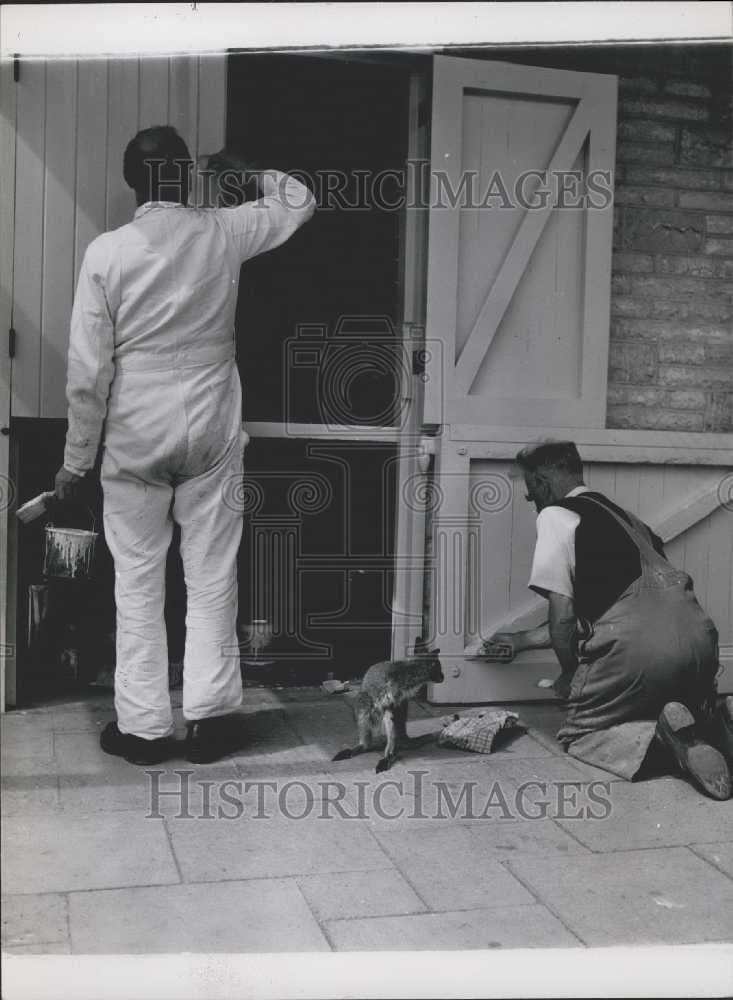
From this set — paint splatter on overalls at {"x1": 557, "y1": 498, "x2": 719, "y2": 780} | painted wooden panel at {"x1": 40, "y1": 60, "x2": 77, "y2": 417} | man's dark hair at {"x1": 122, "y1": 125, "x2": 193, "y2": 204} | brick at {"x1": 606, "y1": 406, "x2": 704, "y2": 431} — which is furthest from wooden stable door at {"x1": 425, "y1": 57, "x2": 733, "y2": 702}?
painted wooden panel at {"x1": 40, "y1": 60, "x2": 77, "y2": 417}

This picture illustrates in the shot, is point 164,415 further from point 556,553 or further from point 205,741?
point 556,553

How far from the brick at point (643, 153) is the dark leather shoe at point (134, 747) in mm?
3275

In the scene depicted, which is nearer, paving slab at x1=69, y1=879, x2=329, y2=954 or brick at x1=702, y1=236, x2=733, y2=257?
paving slab at x1=69, y1=879, x2=329, y2=954

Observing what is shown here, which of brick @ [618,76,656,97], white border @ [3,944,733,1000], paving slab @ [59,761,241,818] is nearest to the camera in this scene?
white border @ [3,944,733,1000]

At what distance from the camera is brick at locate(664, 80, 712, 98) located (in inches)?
204

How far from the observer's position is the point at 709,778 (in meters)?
3.92

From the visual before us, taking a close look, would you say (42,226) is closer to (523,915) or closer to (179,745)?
(179,745)

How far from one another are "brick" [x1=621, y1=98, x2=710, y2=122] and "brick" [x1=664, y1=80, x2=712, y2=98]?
0.04 meters

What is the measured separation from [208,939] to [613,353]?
130 inches

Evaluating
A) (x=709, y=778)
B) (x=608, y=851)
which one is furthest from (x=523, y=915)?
(x=709, y=778)

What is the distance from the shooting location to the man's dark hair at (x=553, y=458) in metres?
4.35

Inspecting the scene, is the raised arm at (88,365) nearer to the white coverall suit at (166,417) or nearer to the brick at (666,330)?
the white coverall suit at (166,417)

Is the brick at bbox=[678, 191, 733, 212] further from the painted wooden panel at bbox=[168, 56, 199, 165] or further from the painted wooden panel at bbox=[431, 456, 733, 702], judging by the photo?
the painted wooden panel at bbox=[168, 56, 199, 165]

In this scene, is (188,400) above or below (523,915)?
above
